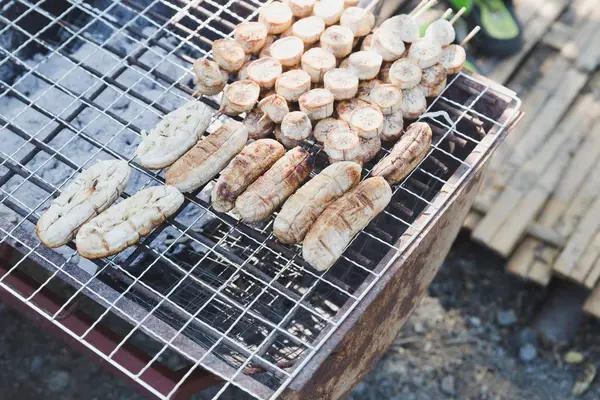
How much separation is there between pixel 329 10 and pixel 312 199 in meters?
1.20

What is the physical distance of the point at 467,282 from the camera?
16.2 feet

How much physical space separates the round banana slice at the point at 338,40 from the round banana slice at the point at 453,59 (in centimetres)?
48

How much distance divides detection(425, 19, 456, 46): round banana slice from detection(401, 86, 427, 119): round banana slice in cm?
33

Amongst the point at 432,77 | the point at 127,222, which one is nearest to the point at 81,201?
the point at 127,222

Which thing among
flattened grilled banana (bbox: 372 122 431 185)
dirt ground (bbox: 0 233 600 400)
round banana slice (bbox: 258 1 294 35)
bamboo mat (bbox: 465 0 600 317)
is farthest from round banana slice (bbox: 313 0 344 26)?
dirt ground (bbox: 0 233 600 400)

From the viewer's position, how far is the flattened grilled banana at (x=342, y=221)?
285 cm

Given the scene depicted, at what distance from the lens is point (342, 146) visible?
316cm

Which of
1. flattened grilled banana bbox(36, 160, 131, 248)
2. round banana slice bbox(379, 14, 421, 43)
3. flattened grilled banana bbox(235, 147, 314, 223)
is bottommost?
flattened grilled banana bbox(235, 147, 314, 223)

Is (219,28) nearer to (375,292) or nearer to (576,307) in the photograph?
(375,292)

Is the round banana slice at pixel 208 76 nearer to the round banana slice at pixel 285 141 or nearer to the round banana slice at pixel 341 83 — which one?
the round banana slice at pixel 285 141

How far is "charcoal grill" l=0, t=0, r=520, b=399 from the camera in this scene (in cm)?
278

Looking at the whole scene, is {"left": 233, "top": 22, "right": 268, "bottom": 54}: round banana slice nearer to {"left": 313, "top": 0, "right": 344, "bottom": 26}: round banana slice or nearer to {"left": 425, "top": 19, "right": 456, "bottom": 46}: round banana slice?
{"left": 313, "top": 0, "right": 344, "bottom": 26}: round banana slice

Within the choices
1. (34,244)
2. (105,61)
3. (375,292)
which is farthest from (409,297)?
(105,61)

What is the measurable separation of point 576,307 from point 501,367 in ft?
2.15
